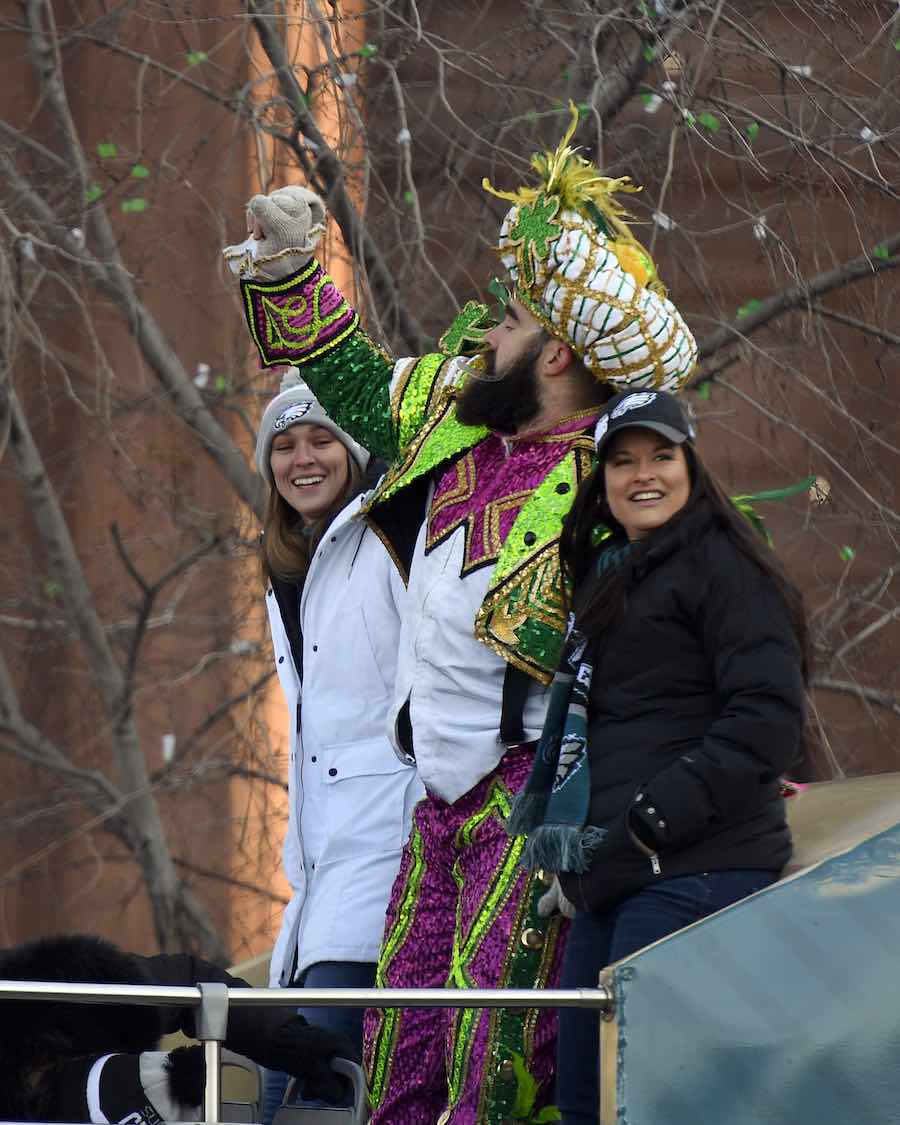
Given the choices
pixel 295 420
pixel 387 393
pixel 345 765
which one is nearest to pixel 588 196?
pixel 387 393

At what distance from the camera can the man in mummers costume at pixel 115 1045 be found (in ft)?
11.2

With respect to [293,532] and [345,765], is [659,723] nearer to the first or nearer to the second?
[345,765]

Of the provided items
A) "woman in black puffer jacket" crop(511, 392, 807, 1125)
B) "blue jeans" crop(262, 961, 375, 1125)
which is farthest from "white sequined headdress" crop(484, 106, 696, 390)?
"blue jeans" crop(262, 961, 375, 1125)

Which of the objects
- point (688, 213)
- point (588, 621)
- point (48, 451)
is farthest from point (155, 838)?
point (588, 621)

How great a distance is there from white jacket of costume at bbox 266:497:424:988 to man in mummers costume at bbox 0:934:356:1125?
50 cm

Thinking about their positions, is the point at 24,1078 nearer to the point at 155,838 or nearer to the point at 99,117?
the point at 155,838

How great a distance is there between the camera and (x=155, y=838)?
7426 millimetres

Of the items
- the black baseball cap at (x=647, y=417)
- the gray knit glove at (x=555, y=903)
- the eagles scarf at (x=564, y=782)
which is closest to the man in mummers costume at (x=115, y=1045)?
the gray knit glove at (x=555, y=903)

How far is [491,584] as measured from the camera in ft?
12.6

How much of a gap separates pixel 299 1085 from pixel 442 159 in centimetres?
399

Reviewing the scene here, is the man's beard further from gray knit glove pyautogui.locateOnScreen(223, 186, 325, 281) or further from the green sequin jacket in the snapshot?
gray knit glove pyautogui.locateOnScreen(223, 186, 325, 281)

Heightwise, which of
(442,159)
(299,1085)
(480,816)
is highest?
(442,159)

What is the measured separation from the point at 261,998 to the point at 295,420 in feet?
6.21

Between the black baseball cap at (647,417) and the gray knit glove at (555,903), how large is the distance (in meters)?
0.74
